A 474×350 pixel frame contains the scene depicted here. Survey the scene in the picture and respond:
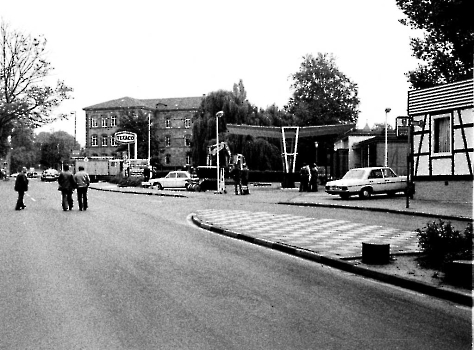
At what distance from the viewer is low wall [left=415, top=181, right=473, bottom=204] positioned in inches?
971

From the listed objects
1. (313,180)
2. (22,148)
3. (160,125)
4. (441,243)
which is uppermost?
(160,125)

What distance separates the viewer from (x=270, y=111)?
63844 millimetres

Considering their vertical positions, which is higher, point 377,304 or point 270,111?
point 270,111

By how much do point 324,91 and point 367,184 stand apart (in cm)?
4657

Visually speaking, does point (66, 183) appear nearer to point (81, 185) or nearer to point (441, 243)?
point (81, 185)

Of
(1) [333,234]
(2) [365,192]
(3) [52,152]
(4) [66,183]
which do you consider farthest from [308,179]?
(3) [52,152]

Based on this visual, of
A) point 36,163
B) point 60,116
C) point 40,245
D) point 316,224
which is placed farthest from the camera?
point 36,163

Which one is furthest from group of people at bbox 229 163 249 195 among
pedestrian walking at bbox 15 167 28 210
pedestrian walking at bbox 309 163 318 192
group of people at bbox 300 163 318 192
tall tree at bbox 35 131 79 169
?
tall tree at bbox 35 131 79 169

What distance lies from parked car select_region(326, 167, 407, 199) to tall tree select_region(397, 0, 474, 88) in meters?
6.26

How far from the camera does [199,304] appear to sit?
7.02m

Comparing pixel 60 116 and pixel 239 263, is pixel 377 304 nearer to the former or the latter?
pixel 239 263

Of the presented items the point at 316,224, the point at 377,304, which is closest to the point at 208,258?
the point at 377,304

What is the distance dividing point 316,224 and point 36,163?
13945cm

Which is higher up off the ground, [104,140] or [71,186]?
[104,140]
